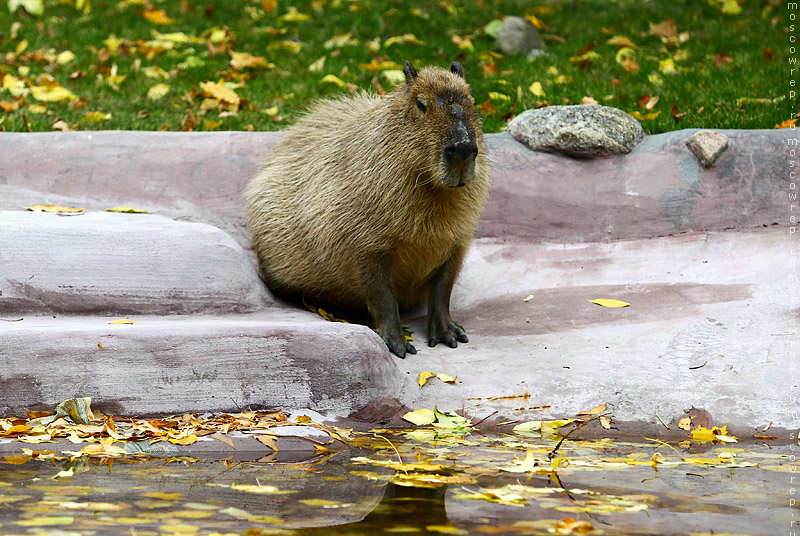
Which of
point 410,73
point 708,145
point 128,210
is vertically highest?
point 410,73

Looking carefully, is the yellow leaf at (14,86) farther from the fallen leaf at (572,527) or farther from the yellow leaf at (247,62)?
the fallen leaf at (572,527)

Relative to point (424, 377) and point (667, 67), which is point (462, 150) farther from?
point (667, 67)

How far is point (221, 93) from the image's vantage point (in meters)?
6.99

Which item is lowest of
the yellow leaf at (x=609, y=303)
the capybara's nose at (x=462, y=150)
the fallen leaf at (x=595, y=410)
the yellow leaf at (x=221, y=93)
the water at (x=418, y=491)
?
the yellow leaf at (x=221, y=93)

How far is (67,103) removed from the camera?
23.3ft

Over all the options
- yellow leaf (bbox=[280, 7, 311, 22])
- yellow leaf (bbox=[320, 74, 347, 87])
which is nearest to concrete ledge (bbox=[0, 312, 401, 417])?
yellow leaf (bbox=[320, 74, 347, 87])

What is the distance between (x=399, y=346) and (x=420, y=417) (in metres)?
0.66

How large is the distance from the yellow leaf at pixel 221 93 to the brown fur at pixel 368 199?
1.68 meters

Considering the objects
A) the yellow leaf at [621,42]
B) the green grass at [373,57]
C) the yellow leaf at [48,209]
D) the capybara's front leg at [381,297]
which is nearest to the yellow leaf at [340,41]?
the green grass at [373,57]

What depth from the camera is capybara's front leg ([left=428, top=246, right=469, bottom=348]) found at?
4.78 m

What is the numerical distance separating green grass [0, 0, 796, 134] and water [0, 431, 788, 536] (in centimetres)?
287

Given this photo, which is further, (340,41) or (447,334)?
(340,41)

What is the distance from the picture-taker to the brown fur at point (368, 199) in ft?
14.7

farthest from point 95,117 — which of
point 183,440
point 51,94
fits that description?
point 183,440
